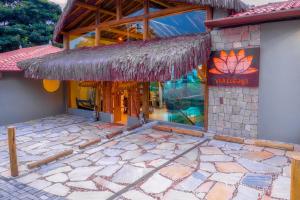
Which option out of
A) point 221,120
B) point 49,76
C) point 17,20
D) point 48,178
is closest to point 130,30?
point 49,76

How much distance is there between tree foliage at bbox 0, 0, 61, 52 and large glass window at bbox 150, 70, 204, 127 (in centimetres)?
1522

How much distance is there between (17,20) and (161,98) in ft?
55.8

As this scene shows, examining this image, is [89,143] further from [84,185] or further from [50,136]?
[84,185]

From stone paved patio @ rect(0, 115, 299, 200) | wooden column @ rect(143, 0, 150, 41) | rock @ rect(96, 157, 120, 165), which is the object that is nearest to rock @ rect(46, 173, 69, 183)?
stone paved patio @ rect(0, 115, 299, 200)

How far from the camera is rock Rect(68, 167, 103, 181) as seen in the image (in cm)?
529

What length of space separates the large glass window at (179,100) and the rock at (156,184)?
12.7 feet

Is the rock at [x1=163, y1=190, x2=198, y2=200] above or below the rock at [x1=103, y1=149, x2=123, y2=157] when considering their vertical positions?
below

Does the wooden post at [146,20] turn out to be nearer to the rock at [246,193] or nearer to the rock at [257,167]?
the rock at [257,167]

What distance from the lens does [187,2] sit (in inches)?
308

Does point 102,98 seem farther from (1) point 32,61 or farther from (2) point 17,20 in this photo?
(2) point 17,20

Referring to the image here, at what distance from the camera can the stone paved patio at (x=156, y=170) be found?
4578 millimetres

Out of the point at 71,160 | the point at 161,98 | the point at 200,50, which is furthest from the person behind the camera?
the point at 161,98

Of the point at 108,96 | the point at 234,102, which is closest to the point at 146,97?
the point at 108,96

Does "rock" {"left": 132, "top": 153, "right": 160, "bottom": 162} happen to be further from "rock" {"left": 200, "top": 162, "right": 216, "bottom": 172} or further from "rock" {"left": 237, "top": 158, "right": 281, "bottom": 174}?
"rock" {"left": 237, "top": 158, "right": 281, "bottom": 174}
